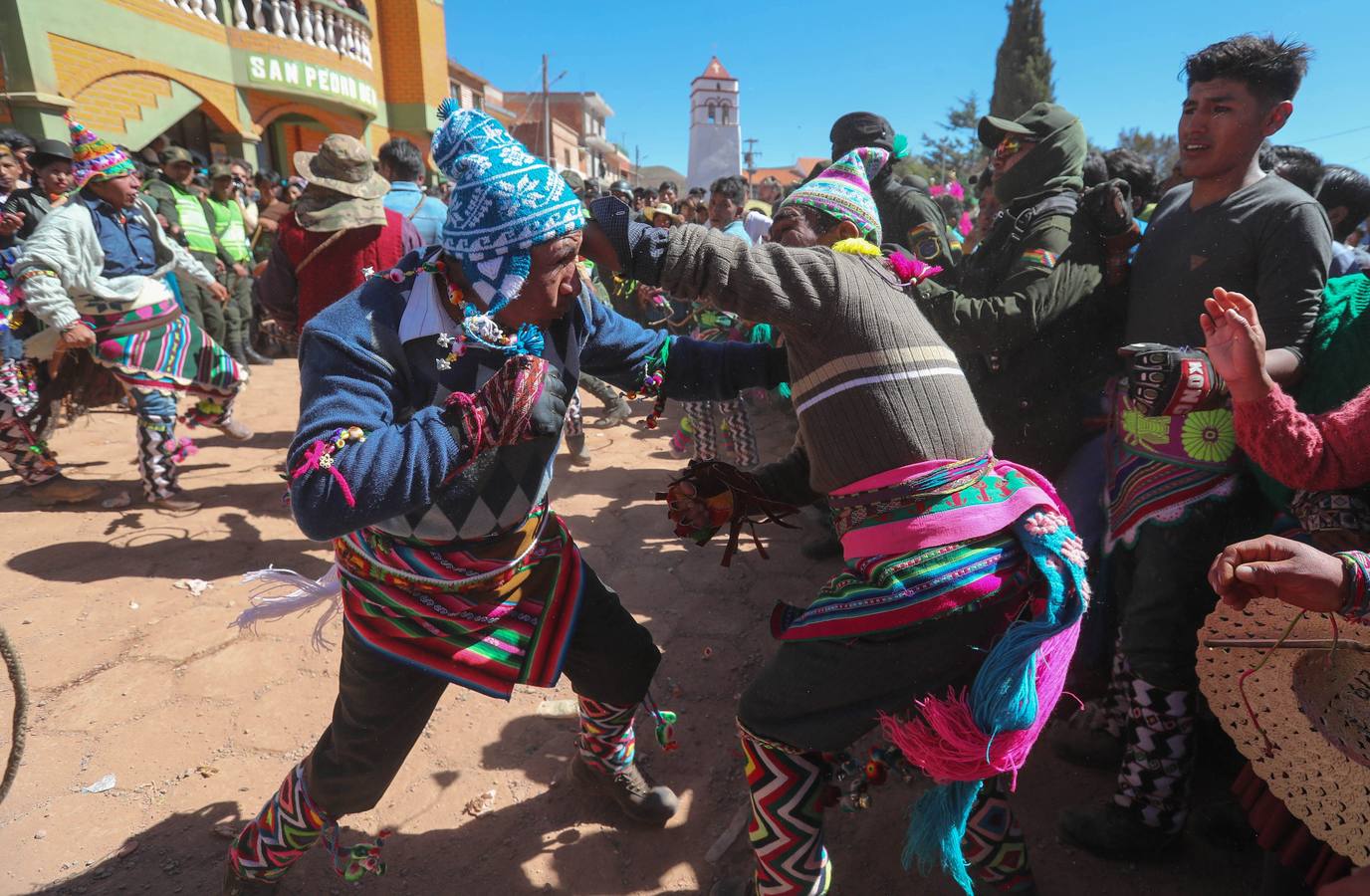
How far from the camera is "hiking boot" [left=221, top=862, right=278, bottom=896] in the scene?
2086 mm

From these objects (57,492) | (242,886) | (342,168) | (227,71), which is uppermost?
(227,71)

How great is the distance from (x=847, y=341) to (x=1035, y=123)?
1948 mm

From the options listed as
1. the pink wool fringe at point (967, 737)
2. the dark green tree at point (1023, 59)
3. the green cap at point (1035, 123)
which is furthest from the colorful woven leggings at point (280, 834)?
the dark green tree at point (1023, 59)

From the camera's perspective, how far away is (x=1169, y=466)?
7.03 feet

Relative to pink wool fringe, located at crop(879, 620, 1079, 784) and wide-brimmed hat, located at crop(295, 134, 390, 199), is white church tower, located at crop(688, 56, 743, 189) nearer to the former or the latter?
wide-brimmed hat, located at crop(295, 134, 390, 199)

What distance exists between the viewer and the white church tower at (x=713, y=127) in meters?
30.8

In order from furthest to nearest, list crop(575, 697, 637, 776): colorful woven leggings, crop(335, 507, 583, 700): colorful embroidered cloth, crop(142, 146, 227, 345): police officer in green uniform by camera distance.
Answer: crop(142, 146, 227, 345): police officer in green uniform, crop(575, 697, 637, 776): colorful woven leggings, crop(335, 507, 583, 700): colorful embroidered cloth

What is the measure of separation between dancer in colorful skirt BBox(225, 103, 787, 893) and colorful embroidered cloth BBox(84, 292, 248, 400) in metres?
3.10

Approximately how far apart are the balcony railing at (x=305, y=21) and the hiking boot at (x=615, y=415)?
1134 centimetres

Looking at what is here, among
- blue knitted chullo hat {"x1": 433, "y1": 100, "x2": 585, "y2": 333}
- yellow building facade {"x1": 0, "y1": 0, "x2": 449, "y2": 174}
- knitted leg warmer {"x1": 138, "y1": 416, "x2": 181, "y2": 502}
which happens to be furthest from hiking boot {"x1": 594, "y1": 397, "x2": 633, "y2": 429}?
yellow building facade {"x1": 0, "y1": 0, "x2": 449, "y2": 174}

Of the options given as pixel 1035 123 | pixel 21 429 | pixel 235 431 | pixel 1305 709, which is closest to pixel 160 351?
pixel 21 429

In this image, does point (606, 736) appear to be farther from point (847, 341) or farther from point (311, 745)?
point (847, 341)

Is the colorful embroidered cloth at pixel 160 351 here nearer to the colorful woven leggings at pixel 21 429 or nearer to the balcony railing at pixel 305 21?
the colorful woven leggings at pixel 21 429

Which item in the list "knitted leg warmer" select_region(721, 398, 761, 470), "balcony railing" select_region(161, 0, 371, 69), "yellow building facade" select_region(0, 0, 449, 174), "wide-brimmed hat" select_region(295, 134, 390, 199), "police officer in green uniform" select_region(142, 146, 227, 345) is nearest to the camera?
"wide-brimmed hat" select_region(295, 134, 390, 199)
